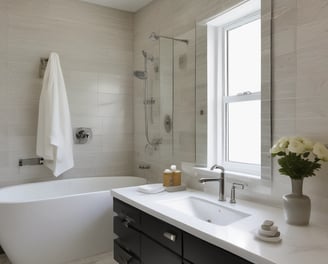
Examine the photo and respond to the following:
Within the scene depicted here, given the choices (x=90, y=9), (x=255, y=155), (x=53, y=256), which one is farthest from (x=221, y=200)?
(x=90, y=9)

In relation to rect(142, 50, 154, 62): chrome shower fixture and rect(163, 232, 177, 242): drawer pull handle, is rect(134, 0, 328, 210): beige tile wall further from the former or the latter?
rect(142, 50, 154, 62): chrome shower fixture

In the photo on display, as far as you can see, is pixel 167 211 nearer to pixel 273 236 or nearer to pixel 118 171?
pixel 273 236

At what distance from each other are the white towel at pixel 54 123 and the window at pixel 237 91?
1581mm

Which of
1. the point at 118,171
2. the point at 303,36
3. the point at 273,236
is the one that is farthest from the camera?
the point at 118,171

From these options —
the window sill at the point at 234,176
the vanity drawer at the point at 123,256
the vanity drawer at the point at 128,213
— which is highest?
the window sill at the point at 234,176

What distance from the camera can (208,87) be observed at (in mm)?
2396

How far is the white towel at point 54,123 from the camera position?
292 cm

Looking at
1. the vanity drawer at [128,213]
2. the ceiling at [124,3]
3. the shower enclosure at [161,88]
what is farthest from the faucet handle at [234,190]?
the ceiling at [124,3]

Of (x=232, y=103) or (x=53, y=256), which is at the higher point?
(x=232, y=103)

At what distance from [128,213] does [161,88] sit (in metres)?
1.46

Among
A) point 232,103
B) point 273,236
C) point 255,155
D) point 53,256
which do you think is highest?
point 232,103

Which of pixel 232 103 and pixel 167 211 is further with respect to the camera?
pixel 232 103

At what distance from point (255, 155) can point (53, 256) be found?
193 centimetres

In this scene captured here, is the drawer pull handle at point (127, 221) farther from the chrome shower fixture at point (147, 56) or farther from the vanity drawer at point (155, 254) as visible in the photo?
the chrome shower fixture at point (147, 56)
